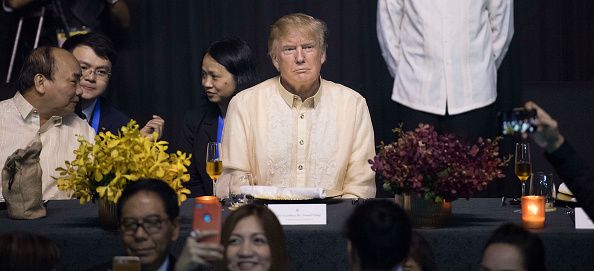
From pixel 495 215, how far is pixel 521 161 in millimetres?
325

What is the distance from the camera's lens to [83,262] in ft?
11.9

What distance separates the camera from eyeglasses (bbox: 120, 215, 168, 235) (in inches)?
130

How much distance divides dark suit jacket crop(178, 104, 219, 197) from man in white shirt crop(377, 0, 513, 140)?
92 cm

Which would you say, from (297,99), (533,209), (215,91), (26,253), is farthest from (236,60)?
(26,253)

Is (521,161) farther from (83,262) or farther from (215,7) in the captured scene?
(215,7)

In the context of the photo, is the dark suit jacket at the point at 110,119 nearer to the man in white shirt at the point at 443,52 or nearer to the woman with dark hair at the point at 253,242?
the man in white shirt at the point at 443,52

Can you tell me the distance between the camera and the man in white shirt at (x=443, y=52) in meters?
5.62

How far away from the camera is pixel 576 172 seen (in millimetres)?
2924

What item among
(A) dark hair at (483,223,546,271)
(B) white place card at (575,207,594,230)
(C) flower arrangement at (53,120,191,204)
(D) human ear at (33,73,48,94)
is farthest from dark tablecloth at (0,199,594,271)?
(D) human ear at (33,73,48,94)

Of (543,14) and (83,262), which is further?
(543,14)

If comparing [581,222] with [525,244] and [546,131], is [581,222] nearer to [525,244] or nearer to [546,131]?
[525,244]

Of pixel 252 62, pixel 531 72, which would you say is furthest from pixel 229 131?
pixel 531 72

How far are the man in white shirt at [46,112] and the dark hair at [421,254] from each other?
1.85 meters

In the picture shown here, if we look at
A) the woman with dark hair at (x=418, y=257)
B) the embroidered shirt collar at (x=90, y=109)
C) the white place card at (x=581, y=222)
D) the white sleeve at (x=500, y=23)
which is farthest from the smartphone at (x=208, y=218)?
the white sleeve at (x=500, y=23)
